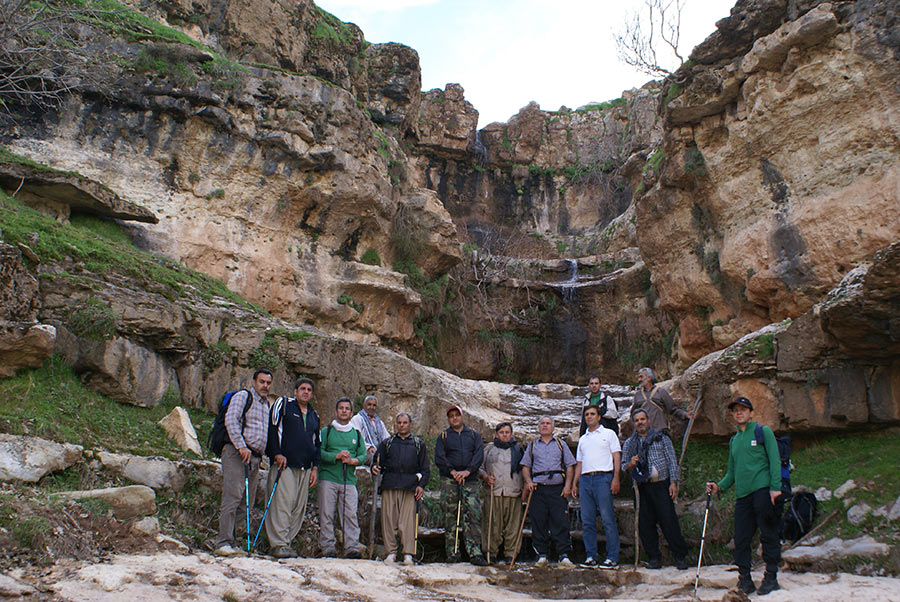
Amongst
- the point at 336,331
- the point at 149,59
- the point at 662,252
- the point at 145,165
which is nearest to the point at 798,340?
the point at 662,252

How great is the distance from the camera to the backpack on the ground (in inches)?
265

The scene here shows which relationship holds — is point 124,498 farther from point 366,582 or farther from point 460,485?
point 460,485

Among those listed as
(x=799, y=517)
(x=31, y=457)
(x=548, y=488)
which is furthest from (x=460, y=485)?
(x=31, y=457)

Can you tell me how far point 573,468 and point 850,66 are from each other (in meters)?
11.3

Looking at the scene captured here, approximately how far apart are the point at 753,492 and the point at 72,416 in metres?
6.91

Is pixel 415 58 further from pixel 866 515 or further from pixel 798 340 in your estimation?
pixel 866 515

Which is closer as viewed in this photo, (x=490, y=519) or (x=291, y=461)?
(x=291, y=461)

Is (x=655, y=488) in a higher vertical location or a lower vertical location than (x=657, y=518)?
higher

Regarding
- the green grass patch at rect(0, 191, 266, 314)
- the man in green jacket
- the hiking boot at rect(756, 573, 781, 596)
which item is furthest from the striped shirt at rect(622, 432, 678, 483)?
the green grass patch at rect(0, 191, 266, 314)

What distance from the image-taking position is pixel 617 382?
23.9 metres

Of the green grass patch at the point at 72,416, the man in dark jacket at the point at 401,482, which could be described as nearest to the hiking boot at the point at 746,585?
Answer: the man in dark jacket at the point at 401,482

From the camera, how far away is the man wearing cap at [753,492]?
17.6 feet

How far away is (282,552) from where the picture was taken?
624cm

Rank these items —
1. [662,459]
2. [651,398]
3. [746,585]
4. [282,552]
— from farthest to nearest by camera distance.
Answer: [651,398] → [662,459] → [282,552] → [746,585]
